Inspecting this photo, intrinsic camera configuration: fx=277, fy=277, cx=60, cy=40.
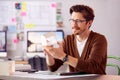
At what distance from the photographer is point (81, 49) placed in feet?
6.93

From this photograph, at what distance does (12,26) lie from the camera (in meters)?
4.79

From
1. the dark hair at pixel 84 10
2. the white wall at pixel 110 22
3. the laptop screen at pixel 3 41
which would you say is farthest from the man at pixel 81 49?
the laptop screen at pixel 3 41

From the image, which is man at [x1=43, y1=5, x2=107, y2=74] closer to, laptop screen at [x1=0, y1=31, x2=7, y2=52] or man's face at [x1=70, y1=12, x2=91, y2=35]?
man's face at [x1=70, y1=12, x2=91, y2=35]

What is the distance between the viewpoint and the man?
5.95ft

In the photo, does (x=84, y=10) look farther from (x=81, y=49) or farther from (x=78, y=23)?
(x=81, y=49)

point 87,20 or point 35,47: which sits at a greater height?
point 87,20

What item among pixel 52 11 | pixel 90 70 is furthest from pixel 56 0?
pixel 90 70

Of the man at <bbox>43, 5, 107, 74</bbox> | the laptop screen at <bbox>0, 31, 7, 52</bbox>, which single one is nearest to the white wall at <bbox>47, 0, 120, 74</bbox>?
the laptop screen at <bbox>0, 31, 7, 52</bbox>

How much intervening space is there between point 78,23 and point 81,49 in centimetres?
21

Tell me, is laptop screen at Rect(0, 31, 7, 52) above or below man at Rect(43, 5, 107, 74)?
below

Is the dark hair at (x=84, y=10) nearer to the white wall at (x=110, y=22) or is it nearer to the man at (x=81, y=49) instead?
the man at (x=81, y=49)

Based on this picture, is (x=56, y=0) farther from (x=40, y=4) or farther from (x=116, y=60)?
(x=116, y=60)

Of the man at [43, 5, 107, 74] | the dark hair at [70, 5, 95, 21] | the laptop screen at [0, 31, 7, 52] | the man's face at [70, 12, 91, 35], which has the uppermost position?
the dark hair at [70, 5, 95, 21]

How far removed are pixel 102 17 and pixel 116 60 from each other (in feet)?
2.46
